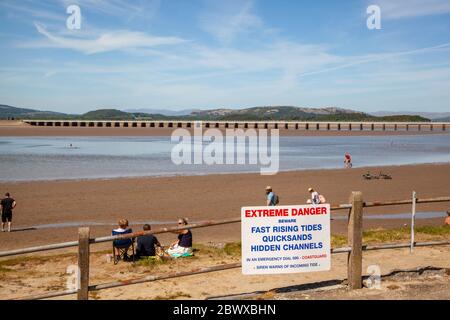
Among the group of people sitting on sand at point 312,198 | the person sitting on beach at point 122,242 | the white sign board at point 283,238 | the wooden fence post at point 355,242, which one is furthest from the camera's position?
the group of people sitting on sand at point 312,198

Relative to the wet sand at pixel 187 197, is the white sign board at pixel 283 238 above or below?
above

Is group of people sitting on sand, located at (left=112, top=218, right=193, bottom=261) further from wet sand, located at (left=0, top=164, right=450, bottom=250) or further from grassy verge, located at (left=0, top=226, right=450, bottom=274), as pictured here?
wet sand, located at (left=0, top=164, right=450, bottom=250)

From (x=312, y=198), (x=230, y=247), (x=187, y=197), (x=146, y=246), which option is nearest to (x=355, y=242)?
(x=230, y=247)

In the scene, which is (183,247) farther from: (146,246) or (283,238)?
(283,238)

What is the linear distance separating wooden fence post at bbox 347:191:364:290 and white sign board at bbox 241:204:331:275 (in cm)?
44

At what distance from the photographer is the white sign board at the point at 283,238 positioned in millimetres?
7512

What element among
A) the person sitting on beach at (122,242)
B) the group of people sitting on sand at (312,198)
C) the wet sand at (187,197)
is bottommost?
the wet sand at (187,197)

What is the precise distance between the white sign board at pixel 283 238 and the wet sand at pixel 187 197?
754 centimetres

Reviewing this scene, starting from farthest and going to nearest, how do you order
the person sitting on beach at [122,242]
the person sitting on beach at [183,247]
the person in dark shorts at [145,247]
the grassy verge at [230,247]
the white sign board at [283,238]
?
the person sitting on beach at [183,247], the person in dark shorts at [145,247], the grassy verge at [230,247], the person sitting on beach at [122,242], the white sign board at [283,238]

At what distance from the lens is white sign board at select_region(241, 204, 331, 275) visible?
7.51 meters

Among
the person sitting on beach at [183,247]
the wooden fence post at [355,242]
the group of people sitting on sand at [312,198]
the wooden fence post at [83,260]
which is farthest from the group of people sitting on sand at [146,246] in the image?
the wooden fence post at [355,242]

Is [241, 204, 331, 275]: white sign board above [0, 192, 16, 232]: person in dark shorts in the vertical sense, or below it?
above

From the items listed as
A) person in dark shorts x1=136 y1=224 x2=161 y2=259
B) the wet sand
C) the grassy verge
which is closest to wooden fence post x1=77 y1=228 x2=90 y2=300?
the grassy verge

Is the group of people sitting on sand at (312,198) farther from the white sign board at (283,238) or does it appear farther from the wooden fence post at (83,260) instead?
the wooden fence post at (83,260)
